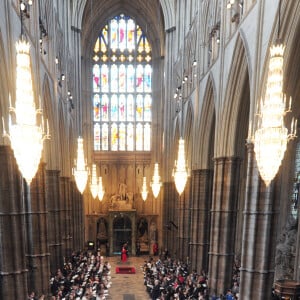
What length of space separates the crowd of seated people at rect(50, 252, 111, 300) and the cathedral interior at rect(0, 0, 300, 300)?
3.82 ft

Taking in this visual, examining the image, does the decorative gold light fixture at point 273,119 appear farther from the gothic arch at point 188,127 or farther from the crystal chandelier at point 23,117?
the gothic arch at point 188,127

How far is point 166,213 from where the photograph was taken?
2867 centimetres

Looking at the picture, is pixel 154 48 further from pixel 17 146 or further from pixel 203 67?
pixel 17 146

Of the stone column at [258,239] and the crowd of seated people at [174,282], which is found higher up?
the stone column at [258,239]

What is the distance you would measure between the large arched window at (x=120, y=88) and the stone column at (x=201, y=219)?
46.3ft

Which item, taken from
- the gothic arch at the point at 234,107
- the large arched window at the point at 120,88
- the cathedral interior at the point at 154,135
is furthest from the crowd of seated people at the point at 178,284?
the large arched window at the point at 120,88

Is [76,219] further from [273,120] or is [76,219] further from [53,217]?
[273,120]

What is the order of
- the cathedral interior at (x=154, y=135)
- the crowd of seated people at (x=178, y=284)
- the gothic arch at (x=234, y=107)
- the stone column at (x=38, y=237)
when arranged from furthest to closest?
the stone column at (x=38, y=237) → the crowd of seated people at (x=178, y=284) → the gothic arch at (x=234, y=107) → the cathedral interior at (x=154, y=135)

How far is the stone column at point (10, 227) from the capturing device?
33.4ft

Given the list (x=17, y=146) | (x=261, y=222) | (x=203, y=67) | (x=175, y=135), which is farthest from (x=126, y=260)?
(x=17, y=146)

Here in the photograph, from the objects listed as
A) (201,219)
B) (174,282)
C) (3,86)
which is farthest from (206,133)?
(3,86)

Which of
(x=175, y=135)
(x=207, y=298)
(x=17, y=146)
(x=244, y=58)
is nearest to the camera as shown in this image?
(x=17, y=146)

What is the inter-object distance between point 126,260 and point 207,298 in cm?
1425

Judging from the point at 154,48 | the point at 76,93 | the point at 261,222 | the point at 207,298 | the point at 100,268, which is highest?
the point at 154,48
